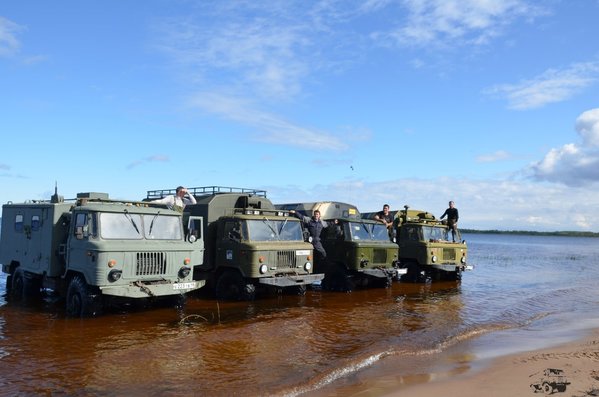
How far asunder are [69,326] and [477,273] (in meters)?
18.9

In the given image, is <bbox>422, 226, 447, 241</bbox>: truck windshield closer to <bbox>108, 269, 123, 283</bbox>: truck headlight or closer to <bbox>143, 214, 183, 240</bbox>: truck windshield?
<bbox>143, 214, 183, 240</bbox>: truck windshield

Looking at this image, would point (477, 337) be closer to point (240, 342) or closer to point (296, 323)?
Answer: point (296, 323)

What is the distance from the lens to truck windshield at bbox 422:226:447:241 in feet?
58.8

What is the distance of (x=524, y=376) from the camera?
6945 millimetres

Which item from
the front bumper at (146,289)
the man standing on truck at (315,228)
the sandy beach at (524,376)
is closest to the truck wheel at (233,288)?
the front bumper at (146,289)

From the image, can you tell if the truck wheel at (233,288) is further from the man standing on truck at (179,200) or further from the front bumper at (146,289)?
the man standing on truck at (179,200)

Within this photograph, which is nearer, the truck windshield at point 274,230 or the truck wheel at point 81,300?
the truck wheel at point 81,300

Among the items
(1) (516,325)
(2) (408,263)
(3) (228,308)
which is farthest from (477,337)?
(2) (408,263)

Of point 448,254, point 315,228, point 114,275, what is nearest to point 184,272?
point 114,275

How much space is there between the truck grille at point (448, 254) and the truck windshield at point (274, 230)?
23.2ft

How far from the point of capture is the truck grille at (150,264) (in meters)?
10.0

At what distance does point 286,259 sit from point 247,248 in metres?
1.18

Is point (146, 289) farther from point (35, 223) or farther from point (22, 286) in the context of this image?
point (22, 286)

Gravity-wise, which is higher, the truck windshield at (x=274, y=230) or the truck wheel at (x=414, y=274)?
the truck windshield at (x=274, y=230)
